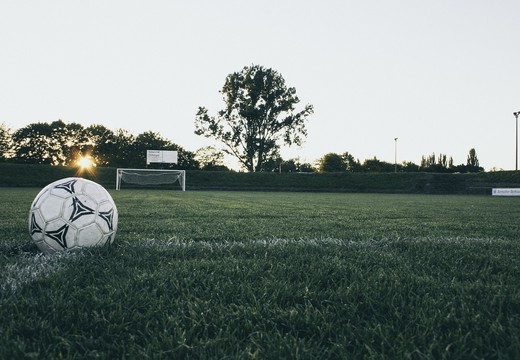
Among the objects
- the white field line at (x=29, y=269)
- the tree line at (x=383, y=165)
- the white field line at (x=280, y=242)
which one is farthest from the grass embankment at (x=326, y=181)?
the tree line at (x=383, y=165)

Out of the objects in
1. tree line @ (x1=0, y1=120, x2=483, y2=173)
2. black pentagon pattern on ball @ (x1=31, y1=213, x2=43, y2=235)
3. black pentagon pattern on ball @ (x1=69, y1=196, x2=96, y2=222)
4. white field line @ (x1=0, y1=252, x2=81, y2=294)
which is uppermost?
tree line @ (x1=0, y1=120, x2=483, y2=173)

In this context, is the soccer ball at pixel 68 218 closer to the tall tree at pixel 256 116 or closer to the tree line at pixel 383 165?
the tall tree at pixel 256 116

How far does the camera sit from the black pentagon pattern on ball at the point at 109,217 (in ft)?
8.99

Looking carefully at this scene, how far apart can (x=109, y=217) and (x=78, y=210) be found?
0.27m

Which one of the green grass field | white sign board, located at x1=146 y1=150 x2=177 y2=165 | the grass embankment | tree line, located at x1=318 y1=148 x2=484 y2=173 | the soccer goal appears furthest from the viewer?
tree line, located at x1=318 y1=148 x2=484 y2=173

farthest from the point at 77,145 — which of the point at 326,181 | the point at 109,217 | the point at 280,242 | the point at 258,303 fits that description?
the point at 258,303

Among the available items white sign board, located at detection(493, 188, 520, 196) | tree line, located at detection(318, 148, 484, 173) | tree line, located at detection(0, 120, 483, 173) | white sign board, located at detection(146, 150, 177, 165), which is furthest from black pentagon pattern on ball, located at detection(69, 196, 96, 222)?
tree line, located at detection(318, 148, 484, 173)

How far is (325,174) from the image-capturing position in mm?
32469

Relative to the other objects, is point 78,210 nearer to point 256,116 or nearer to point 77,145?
point 256,116

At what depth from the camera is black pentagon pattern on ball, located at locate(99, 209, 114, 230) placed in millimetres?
2741

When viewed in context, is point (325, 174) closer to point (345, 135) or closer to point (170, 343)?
point (345, 135)

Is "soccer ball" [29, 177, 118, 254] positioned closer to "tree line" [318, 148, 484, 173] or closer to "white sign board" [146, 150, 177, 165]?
"white sign board" [146, 150, 177, 165]

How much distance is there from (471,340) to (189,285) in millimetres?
1373

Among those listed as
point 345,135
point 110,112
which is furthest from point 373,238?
point 345,135
